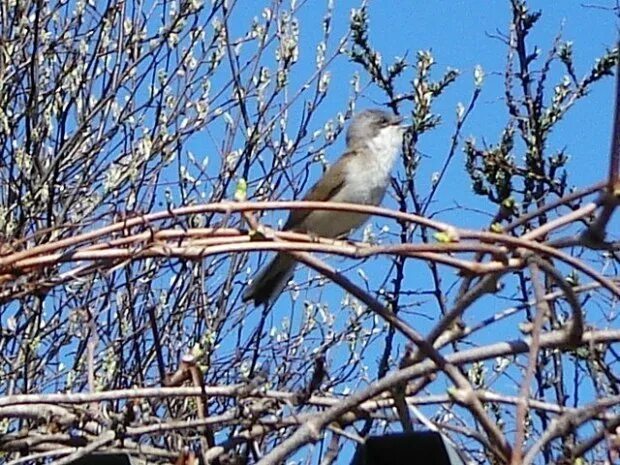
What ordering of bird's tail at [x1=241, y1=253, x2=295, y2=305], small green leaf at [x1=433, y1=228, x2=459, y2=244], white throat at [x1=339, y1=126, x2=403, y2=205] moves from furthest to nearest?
1. white throat at [x1=339, y1=126, x2=403, y2=205]
2. bird's tail at [x1=241, y1=253, x2=295, y2=305]
3. small green leaf at [x1=433, y1=228, x2=459, y2=244]

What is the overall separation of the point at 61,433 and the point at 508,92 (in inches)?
121

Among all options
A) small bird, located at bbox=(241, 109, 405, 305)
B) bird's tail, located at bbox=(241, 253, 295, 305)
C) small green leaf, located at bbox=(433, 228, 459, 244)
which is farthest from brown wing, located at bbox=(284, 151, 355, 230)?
small green leaf, located at bbox=(433, 228, 459, 244)

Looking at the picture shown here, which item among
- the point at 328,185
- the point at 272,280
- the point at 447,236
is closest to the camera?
the point at 447,236

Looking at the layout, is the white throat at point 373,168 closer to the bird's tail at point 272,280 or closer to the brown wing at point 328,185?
the brown wing at point 328,185

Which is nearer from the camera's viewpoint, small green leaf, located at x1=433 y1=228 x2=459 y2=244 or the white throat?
small green leaf, located at x1=433 y1=228 x2=459 y2=244

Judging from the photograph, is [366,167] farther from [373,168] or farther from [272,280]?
[272,280]

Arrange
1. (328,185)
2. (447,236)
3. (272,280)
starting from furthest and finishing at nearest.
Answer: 1. (328,185)
2. (272,280)
3. (447,236)

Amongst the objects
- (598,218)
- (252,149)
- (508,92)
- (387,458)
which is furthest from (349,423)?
(252,149)

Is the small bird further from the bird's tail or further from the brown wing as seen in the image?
the bird's tail

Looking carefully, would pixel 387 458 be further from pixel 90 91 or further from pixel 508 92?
pixel 90 91

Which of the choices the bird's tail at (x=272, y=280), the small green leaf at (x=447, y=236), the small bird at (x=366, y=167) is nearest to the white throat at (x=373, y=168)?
the small bird at (x=366, y=167)

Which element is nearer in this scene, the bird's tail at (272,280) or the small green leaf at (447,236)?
the small green leaf at (447,236)

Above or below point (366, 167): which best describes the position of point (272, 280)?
below

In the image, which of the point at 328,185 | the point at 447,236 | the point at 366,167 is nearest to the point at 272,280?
the point at 328,185
